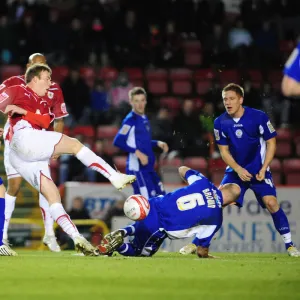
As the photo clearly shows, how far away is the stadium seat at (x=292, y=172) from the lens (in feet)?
52.3

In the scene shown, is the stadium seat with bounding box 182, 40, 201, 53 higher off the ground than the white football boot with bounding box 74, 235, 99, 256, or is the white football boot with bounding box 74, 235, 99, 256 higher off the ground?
the stadium seat with bounding box 182, 40, 201, 53

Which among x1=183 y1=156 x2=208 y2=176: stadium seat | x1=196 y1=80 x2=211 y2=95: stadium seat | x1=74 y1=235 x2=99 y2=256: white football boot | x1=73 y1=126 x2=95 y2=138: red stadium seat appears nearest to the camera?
x1=74 y1=235 x2=99 y2=256: white football boot

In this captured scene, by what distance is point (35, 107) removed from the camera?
9461mm

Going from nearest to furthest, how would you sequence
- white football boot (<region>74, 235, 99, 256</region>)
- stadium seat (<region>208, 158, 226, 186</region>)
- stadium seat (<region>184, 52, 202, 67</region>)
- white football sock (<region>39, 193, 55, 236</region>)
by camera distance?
white football boot (<region>74, 235, 99, 256</region>), white football sock (<region>39, 193, 55, 236</region>), stadium seat (<region>208, 158, 226, 186</region>), stadium seat (<region>184, 52, 202, 67</region>)

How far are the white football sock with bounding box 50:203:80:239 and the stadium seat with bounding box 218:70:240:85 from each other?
9.68 m

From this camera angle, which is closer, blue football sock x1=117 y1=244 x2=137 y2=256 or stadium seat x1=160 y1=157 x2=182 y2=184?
blue football sock x1=117 y1=244 x2=137 y2=256

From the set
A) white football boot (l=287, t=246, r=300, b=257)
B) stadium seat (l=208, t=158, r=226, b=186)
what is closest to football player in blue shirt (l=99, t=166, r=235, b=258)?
white football boot (l=287, t=246, r=300, b=257)

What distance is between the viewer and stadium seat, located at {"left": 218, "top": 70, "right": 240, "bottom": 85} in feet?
58.9

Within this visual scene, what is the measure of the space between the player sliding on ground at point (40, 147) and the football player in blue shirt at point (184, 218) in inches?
20.7

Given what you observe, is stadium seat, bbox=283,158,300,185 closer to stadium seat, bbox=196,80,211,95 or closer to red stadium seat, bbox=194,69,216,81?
stadium seat, bbox=196,80,211,95

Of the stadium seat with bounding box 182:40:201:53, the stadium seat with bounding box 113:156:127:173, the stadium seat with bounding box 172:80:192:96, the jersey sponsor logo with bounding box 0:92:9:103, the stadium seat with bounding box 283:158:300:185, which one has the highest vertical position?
the stadium seat with bounding box 182:40:201:53

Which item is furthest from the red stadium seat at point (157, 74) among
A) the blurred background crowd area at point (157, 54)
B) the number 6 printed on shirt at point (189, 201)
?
the number 6 printed on shirt at point (189, 201)

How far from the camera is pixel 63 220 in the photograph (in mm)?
8602

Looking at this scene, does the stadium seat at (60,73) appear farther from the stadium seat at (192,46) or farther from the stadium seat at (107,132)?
the stadium seat at (192,46)
